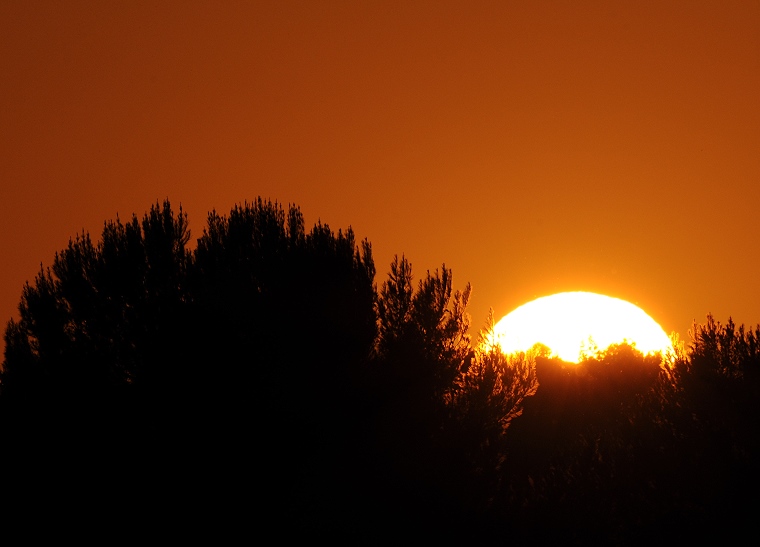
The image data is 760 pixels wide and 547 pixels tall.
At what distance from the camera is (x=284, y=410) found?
55.0 feet

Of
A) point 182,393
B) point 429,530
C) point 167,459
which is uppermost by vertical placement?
point 182,393

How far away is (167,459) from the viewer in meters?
16.7

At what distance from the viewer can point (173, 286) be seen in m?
18.6

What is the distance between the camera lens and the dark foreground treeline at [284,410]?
16.6 meters

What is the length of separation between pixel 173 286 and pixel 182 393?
259 cm

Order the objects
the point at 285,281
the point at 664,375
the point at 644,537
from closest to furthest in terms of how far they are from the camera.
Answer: the point at 285,281 < the point at 644,537 < the point at 664,375

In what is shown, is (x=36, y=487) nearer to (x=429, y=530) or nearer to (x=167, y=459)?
(x=167, y=459)

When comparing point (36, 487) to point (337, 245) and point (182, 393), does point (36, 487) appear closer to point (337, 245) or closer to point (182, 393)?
point (182, 393)

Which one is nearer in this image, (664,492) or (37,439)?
(37,439)

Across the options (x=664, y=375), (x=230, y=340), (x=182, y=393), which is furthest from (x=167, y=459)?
(x=664, y=375)

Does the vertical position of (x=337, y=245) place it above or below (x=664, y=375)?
above

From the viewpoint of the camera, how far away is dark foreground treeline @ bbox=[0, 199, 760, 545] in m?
16.6

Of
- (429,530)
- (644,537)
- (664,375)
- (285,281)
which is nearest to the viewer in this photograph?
(429,530)

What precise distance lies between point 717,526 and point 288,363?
10418 millimetres
